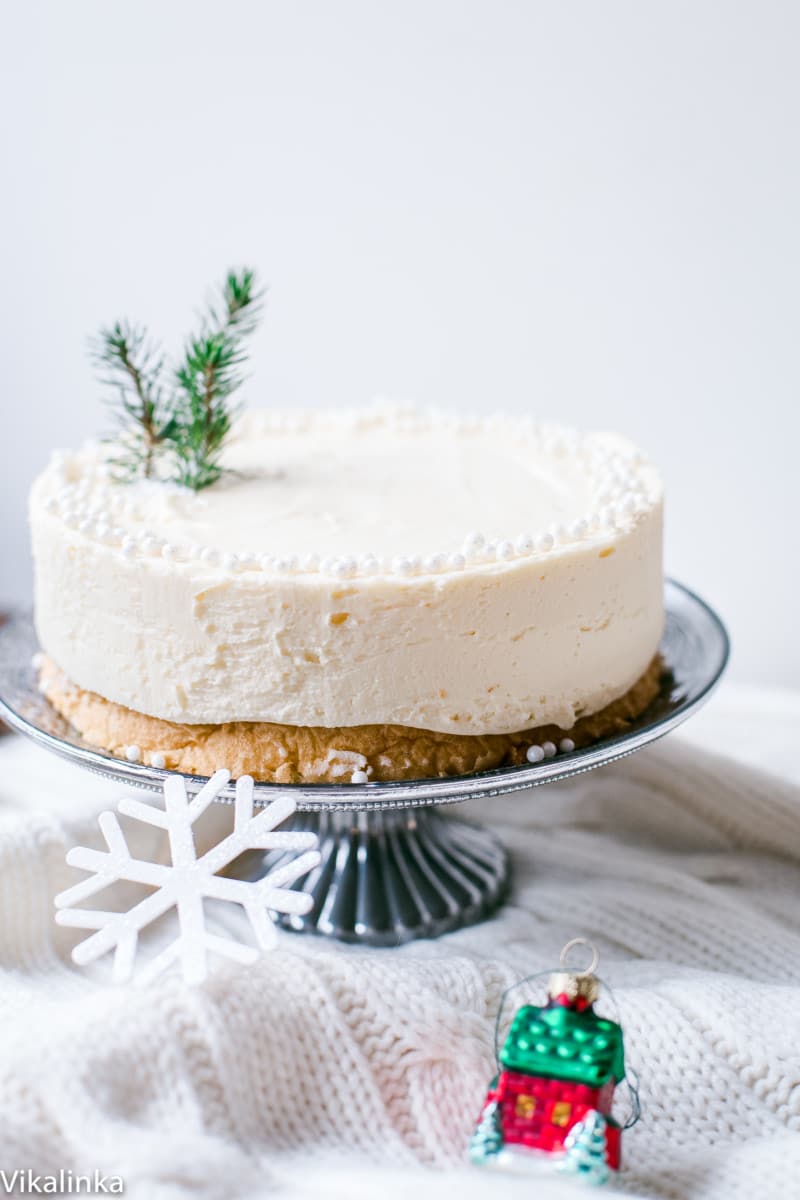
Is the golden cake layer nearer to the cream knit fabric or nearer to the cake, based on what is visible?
the cake

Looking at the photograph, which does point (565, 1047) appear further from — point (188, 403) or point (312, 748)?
point (188, 403)

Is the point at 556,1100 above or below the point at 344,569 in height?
below

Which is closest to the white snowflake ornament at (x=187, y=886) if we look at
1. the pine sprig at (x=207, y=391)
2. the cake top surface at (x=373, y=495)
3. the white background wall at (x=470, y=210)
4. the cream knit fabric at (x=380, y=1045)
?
the cream knit fabric at (x=380, y=1045)

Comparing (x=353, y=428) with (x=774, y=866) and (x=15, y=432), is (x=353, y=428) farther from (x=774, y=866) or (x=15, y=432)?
(x=15, y=432)

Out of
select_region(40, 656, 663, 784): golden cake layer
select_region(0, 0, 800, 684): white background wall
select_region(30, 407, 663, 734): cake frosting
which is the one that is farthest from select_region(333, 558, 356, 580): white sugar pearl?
select_region(0, 0, 800, 684): white background wall

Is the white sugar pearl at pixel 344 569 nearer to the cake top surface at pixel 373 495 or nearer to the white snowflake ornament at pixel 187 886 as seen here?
the cake top surface at pixel 373 495

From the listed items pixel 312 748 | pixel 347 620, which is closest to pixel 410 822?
pixel 312 748
